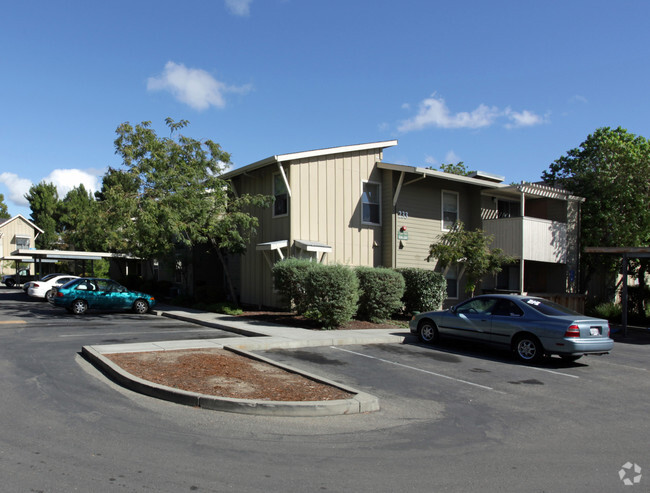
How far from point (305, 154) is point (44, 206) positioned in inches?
2051

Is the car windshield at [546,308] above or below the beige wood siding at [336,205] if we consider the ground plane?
below

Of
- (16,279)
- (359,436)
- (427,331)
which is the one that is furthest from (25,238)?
(359,436)

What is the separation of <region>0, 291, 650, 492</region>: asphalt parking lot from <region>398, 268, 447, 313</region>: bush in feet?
25.8

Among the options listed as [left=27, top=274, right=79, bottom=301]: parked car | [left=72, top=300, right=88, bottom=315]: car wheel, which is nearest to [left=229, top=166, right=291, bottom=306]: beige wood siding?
[left=72, top=300, right=88, bottom=315]: car wheel

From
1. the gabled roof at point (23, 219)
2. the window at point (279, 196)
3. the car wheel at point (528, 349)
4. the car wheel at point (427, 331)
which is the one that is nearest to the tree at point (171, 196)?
the window at point (279, 196)

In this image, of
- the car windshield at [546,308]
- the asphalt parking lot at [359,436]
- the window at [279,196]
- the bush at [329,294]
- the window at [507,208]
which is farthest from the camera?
the window at [507,208]

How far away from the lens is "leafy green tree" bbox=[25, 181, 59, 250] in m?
58.9

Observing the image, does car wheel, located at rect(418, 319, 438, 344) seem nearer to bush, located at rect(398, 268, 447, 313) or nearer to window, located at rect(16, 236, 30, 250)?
bush, located at rect(398, 268, 447, 313)

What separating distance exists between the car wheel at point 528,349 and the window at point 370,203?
9912 millimetres

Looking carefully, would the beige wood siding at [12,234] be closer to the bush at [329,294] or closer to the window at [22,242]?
the window at [22,242]

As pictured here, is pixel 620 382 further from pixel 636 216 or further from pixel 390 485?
pixel 636 216

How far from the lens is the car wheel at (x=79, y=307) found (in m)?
19.5

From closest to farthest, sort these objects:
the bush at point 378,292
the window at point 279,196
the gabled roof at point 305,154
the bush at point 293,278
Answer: the bush at point 293,278 < the bush at point 378,292 < the gabled roof at point 305,154 < the window at point 279,196

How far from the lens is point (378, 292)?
16844mm
